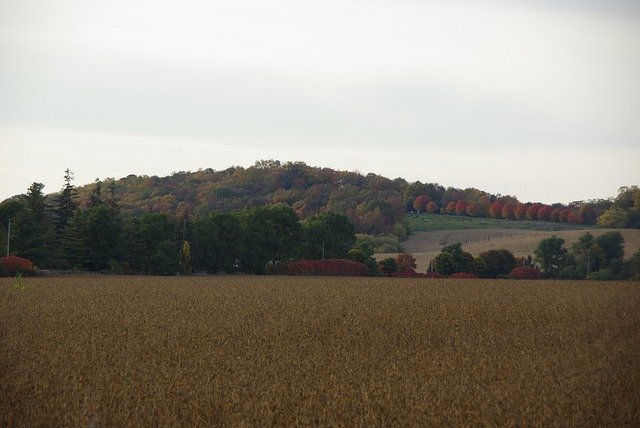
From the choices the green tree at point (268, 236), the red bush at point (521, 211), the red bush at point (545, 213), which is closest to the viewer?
the green tree at point (268, 236)

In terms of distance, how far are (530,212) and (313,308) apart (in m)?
163

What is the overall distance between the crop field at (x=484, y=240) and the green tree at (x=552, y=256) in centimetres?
1663

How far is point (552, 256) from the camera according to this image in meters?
113

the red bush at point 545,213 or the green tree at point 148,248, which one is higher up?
the red bush at point 545,213

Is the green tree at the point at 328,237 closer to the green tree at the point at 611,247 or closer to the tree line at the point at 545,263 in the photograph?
the tree line at the point at 545,263

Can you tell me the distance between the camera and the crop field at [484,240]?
13638cm

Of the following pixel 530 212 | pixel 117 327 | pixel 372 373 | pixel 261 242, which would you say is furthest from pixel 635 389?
pixel 530 212

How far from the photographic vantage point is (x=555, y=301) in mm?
47156

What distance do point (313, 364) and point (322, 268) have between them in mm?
71844

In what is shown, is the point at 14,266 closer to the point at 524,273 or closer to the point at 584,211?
the point at 524,273

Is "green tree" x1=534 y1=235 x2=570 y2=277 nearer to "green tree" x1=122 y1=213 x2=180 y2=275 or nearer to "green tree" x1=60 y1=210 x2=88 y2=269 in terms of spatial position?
"green tree" x1=122 y1=213 x2=180 y2=275

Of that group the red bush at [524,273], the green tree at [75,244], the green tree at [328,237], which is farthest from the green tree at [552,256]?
the green tree at [75,244]

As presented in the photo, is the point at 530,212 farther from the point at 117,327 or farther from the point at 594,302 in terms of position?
the point at 117,327

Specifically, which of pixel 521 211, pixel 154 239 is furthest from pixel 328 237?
pixel 521 211
